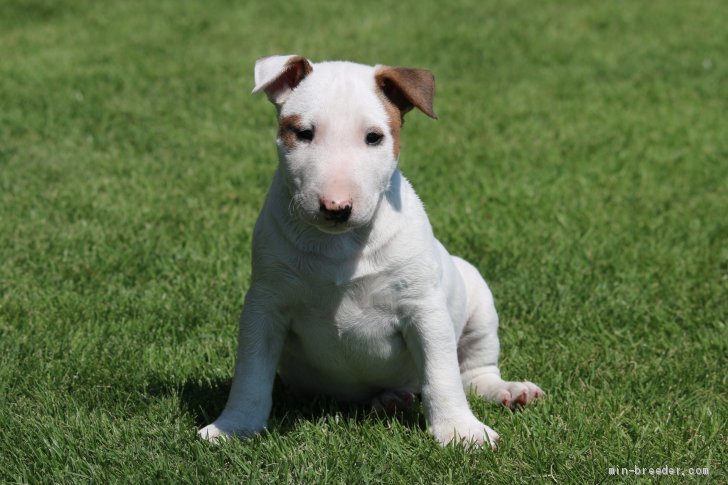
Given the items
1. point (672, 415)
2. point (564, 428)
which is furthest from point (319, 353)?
point (672, 415)

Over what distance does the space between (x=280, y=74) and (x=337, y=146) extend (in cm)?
41

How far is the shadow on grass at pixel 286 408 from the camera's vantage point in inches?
176

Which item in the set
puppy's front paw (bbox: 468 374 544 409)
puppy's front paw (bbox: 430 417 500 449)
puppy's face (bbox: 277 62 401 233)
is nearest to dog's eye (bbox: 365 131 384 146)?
puppy's face (bbox: 277 62 401 233)

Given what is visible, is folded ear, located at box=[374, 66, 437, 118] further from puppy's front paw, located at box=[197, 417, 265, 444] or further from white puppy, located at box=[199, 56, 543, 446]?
puppy's front paw, located at box=[197, 417, 265, 444]

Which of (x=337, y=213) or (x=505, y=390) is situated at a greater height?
(x=337, y=213)

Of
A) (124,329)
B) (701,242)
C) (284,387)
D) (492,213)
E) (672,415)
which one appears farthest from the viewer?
(492,213)

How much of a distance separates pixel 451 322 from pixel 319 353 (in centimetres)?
58

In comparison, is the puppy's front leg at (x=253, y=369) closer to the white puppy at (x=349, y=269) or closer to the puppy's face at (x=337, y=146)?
the white puppy at (x=349, y=269)

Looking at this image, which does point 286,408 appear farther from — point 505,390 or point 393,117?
point 393,117

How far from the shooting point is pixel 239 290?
20.4ft

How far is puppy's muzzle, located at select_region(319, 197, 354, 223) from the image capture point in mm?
3645

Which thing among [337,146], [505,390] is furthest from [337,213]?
[505,390]

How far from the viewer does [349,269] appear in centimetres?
412

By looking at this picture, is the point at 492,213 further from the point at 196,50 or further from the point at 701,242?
the point at 196,50
